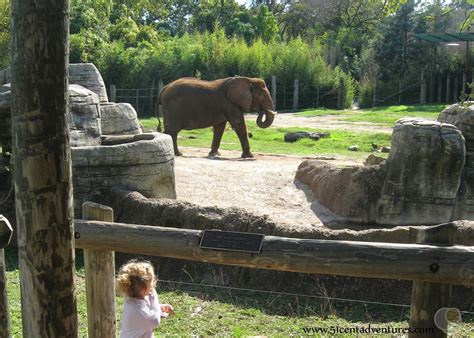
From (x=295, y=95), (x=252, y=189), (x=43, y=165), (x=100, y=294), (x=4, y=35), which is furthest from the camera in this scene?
(x=295, y=95)

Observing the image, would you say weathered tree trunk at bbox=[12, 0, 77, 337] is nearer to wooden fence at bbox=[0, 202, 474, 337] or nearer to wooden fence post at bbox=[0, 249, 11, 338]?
wooden fence post at bbox=[0, 249, 11, 338]

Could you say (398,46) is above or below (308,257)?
above

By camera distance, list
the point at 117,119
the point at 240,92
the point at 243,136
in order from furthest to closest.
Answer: the point at 240,92
the point at 243,136
the point at 117,119

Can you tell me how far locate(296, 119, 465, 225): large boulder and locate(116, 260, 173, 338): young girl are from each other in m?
5.65

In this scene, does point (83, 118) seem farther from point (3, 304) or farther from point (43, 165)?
point (43, 165)

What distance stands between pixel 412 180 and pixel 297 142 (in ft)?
30.4

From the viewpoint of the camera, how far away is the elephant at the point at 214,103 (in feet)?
52.0

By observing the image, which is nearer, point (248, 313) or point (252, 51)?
point (248, 313)

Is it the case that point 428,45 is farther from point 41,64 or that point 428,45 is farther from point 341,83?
point 41,64

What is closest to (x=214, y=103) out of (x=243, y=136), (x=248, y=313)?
(x=243, y=136)

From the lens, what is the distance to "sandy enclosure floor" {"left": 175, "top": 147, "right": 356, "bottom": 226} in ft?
31.6

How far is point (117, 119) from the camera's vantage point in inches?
460

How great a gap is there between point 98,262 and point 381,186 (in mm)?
5340

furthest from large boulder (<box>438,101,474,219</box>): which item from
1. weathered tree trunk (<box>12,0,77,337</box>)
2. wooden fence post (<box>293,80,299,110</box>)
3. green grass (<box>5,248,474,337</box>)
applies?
wooden fence post (<box>293,80,299,110</box>)
